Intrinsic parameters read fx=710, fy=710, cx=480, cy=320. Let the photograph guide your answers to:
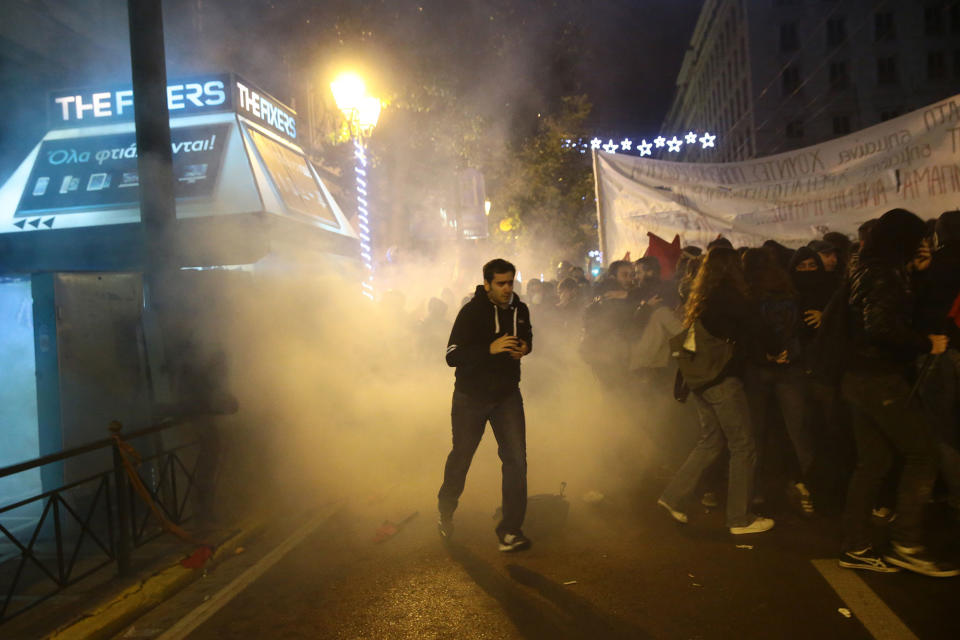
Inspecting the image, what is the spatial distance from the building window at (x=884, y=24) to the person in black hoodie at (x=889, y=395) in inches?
2205

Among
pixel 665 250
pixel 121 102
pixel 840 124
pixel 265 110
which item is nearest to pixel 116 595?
pixel 121 102

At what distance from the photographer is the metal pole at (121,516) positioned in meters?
4.43

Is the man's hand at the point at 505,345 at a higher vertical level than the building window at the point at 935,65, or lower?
lower

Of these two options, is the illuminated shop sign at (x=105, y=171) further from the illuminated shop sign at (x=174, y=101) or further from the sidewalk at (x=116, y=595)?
the sidewalk at (x=116, y=595)

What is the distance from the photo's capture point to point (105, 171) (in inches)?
289

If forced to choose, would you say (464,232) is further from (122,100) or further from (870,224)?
(870,224)

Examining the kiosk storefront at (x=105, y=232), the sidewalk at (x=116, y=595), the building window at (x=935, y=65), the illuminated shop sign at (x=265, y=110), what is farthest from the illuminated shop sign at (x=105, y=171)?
the building window at (x=935, y=65)

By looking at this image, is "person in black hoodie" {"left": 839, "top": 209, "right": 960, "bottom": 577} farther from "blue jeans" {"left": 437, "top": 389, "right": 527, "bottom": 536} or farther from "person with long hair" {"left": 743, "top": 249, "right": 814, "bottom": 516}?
"blue jeans" {"left": 437, "top": 389, "right": 527, "bottom": 536}

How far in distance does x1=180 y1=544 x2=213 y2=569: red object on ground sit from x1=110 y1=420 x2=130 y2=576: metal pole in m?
0.34

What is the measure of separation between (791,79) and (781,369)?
184 feet

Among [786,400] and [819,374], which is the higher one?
[819,374]

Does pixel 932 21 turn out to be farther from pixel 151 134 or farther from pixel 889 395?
pixel 151 134

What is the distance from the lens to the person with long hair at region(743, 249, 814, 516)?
467cm

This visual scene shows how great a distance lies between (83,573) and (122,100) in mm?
5019
